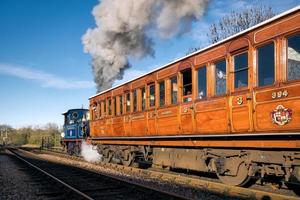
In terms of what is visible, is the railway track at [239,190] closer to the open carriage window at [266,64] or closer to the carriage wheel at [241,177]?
the carriage wheel at [241,177]

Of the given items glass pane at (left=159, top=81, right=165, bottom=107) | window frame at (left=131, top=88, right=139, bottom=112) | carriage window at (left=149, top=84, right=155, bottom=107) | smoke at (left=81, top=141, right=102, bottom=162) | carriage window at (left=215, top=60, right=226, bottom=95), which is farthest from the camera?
smoke at (left=81, top=141, right=102, bottom=162)

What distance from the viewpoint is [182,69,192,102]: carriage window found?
12.1 m

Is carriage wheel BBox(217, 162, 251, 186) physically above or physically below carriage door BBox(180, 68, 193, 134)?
below

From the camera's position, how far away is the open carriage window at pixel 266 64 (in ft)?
28.9

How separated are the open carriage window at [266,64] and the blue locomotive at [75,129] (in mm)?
18031

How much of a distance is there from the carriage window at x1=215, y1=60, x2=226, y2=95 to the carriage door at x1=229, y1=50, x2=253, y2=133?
39 cm

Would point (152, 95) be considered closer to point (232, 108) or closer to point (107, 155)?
point (232, 108)

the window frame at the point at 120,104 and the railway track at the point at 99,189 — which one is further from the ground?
the window frame at the point at 120,104

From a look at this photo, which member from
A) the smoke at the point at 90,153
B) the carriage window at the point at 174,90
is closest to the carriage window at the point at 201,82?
the carriage window at the point at 174,90

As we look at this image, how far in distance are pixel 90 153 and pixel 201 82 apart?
12.9 metres

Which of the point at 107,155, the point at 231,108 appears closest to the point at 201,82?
the point at 231,108

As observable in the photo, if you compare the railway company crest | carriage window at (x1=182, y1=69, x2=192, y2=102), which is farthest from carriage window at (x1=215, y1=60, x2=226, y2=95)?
the railway company crest

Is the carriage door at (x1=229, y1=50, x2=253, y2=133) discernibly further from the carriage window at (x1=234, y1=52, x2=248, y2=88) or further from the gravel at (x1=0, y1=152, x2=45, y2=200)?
the gravel at (x1=0, y1=152, x2=45, y2=200)

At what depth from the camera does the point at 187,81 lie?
12305 millimetres
